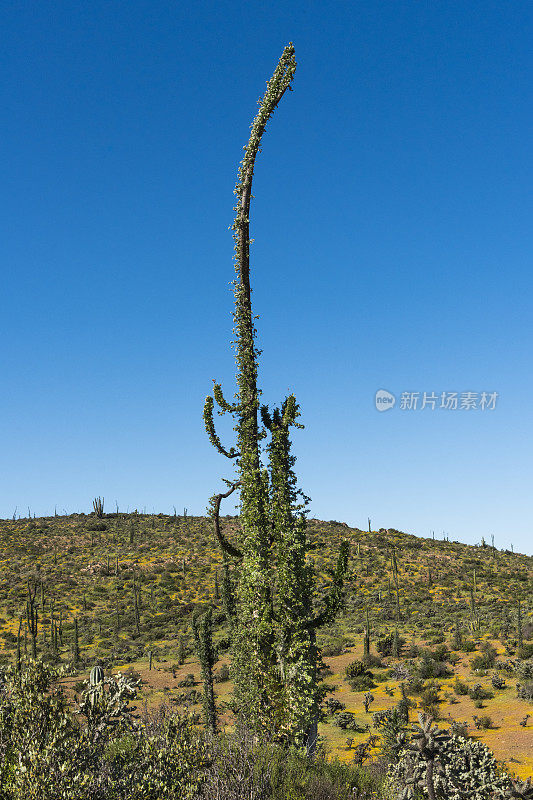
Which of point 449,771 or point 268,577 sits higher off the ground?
point 268,577

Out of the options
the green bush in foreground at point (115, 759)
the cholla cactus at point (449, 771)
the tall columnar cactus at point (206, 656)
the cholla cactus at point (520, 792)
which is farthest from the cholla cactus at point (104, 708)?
the tall columnar cactus at point (206, 656)

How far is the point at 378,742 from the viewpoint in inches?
875

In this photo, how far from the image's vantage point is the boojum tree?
36.5 ft

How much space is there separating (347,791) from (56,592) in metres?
49.3

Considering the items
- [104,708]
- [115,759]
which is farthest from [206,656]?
[104,708]

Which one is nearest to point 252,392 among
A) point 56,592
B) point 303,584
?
point 303,584

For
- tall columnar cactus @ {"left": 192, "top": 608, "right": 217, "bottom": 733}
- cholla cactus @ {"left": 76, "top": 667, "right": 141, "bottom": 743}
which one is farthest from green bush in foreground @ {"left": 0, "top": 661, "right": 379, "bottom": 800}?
tall columnar cactus @ {"left": 192, "top": 608, "right": 217, "bottom": 733}

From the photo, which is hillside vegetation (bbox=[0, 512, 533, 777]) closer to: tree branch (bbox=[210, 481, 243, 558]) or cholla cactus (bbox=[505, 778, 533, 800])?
tree branch (bbox=[210, 481, 243, 558])

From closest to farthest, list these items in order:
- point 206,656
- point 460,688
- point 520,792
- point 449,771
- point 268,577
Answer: point 520,792
point 449,771
point 268,577
point 206,656
point 460,688

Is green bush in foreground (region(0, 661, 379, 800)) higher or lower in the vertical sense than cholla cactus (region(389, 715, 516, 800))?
higher

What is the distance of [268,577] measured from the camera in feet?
37.3

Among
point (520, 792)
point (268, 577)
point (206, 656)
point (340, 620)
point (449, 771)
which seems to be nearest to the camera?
point (520, 792)

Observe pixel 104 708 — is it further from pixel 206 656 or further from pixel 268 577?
pixel 206 656

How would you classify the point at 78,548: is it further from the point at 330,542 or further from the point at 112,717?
the point at 112,717
